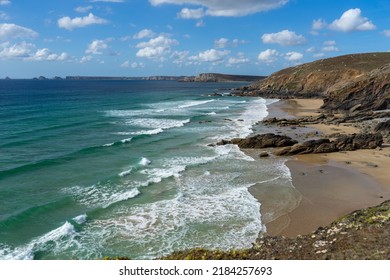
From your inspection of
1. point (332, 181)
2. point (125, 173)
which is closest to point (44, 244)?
point (125, 173)

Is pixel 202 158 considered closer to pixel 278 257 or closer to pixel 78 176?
pixel 78 176

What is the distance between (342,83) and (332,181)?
1880 inches

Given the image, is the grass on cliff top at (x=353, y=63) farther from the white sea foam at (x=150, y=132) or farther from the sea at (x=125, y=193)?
the sea at (x=125, y=193)

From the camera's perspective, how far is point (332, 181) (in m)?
22.9

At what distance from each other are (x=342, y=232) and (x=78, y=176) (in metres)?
17.8

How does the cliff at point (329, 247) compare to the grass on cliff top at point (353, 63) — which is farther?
the grass on cliff top at point (353, 63)

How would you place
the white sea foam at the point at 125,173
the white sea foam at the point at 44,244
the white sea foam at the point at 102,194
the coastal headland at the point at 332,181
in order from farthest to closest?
the white sea foam at the point at 125,173
the white sea foam at the point at 102,194
the white sea foam at the point at 44,244
the coastal headland at the point at 332,181

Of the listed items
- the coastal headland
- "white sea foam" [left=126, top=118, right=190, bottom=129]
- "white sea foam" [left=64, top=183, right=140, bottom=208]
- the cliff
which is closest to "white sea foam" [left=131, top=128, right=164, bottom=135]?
"white sea foam" [left=126, top=118, right=190, bottom=129]


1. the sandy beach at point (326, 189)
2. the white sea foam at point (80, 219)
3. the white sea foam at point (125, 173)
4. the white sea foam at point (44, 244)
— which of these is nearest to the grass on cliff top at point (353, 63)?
the sandy beach at point (326, 189)

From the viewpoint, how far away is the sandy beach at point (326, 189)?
1709cm

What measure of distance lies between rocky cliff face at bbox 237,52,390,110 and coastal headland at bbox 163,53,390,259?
168 millimetres

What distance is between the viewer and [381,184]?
22.0 metres

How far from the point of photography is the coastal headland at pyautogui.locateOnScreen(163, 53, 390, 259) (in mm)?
10383
